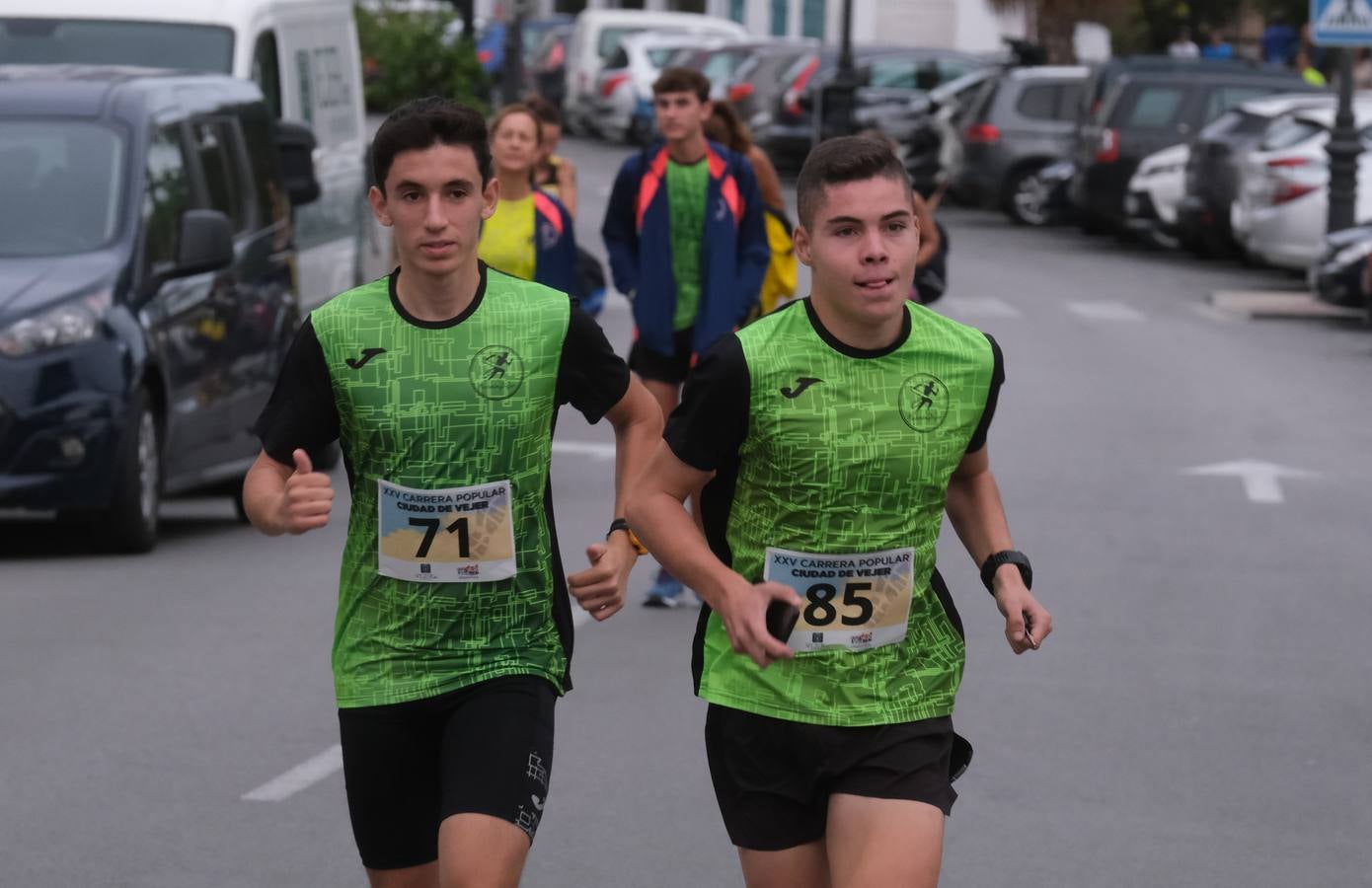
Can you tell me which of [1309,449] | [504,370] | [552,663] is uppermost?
[504,370]

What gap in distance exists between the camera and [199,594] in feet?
34.3

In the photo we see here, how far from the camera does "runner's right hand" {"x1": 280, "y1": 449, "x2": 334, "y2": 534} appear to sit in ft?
14.2

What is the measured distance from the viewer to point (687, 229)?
33.0 feet

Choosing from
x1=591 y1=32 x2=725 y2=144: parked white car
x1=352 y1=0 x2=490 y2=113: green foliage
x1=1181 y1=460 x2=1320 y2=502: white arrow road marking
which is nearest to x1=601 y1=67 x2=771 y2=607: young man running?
x1=1181 y1=460 x2=1320 y2=502: white arrow road marking

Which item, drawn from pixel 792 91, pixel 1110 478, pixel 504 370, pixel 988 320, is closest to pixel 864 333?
pixel 504 370

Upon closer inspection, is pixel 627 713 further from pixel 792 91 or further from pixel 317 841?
pixel 792 91

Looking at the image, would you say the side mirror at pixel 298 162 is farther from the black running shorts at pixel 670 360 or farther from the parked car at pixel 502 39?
the parked car at pixel 502 39

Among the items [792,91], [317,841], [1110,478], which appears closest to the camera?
[317,841]

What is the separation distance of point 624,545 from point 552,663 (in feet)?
0.77

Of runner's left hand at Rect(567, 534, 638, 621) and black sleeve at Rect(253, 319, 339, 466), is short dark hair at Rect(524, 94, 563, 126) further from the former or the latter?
runner's left hand at Rect(567, 534, 638, 621)

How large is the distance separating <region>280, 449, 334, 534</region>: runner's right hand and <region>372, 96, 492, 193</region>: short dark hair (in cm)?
58

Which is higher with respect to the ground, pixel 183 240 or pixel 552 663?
pixel 552 663

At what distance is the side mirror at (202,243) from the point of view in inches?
454

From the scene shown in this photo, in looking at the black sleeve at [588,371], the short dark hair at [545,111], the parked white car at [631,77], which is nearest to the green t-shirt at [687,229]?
the short dark hair at [545,111]
